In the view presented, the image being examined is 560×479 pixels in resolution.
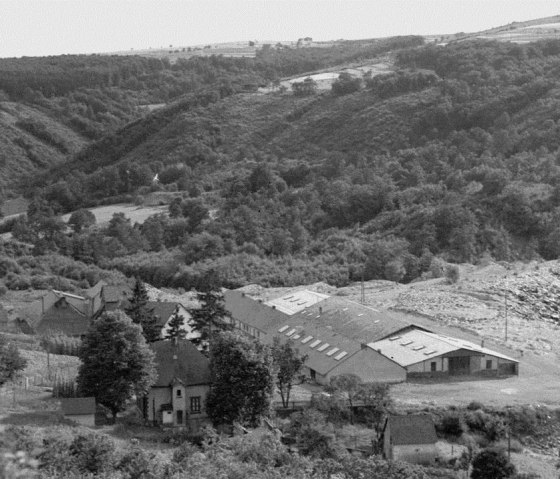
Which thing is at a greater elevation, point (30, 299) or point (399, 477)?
point (30, 299)

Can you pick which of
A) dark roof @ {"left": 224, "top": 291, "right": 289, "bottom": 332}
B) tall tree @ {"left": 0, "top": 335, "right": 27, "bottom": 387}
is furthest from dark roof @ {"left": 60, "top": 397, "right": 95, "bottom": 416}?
dark roof @ {"left": 224, "top": 291, "right": 289, "bottom": 332}

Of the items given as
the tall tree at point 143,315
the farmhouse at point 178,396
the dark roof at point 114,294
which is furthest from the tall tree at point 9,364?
the dark roof at point 114,294

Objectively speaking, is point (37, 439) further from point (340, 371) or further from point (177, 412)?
point (340, 371)

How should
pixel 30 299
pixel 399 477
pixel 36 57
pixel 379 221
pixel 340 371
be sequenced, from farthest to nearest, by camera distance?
pixel 36 57 < pixel 379 221 < pixel 30 299 < pixel 340 371 < pixel 399 477

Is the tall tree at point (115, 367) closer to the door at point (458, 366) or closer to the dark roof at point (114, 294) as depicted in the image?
the door at point (458, 366)

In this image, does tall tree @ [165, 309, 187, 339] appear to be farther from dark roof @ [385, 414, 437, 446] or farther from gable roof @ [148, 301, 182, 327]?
dark roof @ [385, 414, 437, 446]

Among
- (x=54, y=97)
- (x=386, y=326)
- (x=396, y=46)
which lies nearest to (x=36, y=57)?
(x=54, y=97)

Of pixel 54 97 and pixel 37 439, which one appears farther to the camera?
pixel 54 97
